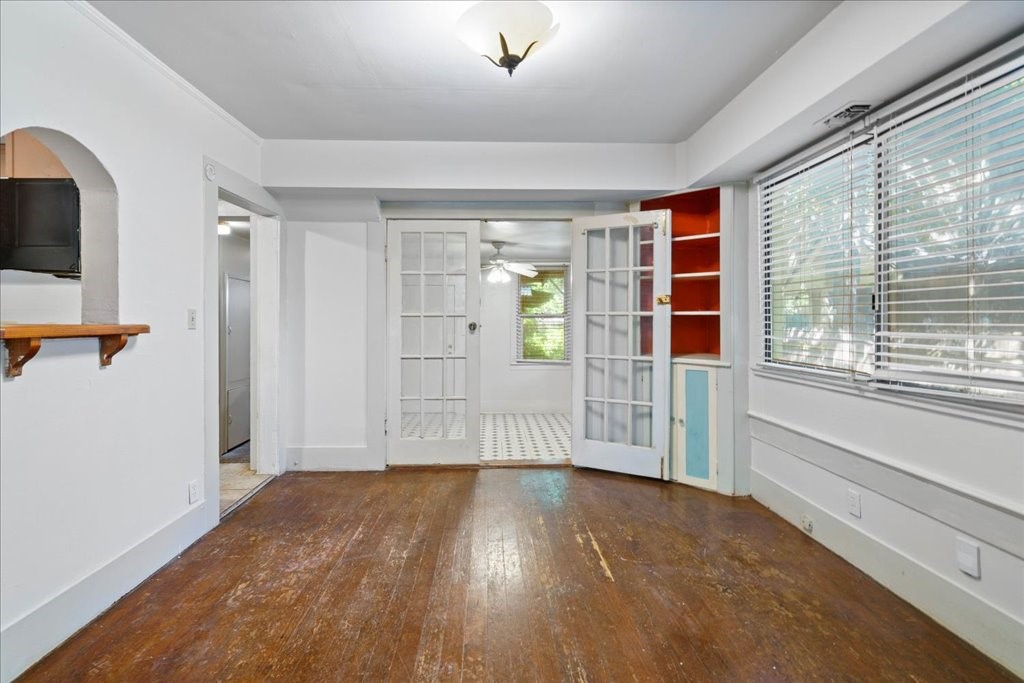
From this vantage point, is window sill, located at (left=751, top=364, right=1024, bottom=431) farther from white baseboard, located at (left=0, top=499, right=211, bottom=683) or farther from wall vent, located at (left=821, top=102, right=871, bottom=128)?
white baseboard, located at (left=0, top=499, right=211, bottom=683)

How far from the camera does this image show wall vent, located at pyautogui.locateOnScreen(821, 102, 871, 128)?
83.8 inches

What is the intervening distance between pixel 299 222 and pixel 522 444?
9.57 feet

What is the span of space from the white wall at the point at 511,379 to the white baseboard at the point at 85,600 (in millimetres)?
4448

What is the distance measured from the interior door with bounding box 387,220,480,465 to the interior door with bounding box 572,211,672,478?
0.88m

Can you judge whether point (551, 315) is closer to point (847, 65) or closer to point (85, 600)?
point (847, 65)

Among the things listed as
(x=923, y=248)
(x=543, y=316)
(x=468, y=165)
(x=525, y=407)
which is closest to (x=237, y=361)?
(x=468, y=165)

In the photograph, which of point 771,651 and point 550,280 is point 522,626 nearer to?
point 771,651

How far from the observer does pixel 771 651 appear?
1.68m

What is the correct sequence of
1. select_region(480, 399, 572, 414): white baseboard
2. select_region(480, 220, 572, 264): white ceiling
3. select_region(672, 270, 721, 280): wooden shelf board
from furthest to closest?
1. select_region(480, 399, 572, 414): white baseboard
2. select_region(480, 220, 572, 264): white ceiling
3. select_region(672, 270, 721, 280): wooden shelf board

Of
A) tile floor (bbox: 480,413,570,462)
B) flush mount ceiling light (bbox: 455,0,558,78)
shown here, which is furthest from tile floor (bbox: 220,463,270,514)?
flush mount ceiling light (bbox: 455,0,558,78)

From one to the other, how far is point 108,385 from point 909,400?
3.48 meters

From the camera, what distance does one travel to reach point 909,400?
1995 millimetres

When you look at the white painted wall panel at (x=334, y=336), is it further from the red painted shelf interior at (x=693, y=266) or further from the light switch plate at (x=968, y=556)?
the light switch plate at (x=968, y=556)

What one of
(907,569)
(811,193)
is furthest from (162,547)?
(811,193)
